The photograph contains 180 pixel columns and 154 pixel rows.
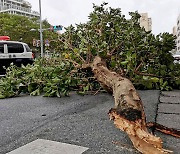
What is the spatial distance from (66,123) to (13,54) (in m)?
7.72

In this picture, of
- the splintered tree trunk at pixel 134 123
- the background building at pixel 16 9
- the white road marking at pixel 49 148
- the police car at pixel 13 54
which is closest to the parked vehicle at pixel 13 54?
the police car at pixel 13 54

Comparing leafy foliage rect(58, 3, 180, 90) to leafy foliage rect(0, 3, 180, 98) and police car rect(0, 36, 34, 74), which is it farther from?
police car rect(0, 36, 34, 74)

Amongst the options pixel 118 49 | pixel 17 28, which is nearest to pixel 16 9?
pixel 17 28

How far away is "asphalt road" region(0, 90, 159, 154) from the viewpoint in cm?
195

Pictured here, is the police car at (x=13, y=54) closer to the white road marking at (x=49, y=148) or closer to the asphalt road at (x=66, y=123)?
the asphalt road at (x=66, y=123)

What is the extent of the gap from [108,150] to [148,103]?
1.70 m

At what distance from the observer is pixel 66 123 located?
249 centimetres

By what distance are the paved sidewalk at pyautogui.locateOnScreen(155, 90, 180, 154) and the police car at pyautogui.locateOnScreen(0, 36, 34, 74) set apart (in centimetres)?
673

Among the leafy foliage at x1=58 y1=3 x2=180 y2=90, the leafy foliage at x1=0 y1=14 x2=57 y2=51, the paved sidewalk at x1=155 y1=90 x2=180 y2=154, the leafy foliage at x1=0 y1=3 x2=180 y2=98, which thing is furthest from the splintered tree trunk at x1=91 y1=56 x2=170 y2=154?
the leafy foliage at x1=0 y1=14 x2=57 y2=51

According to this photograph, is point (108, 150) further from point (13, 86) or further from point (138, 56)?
point (13, 86)

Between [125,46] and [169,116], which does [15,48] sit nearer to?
[125,46]

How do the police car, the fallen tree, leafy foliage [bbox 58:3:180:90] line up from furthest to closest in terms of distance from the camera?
the police car < leafy foliage [bbox 58:3:180:90] < the fallen tree

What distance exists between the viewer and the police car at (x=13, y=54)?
9312mm

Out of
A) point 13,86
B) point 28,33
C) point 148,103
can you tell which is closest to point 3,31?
point 28,33
